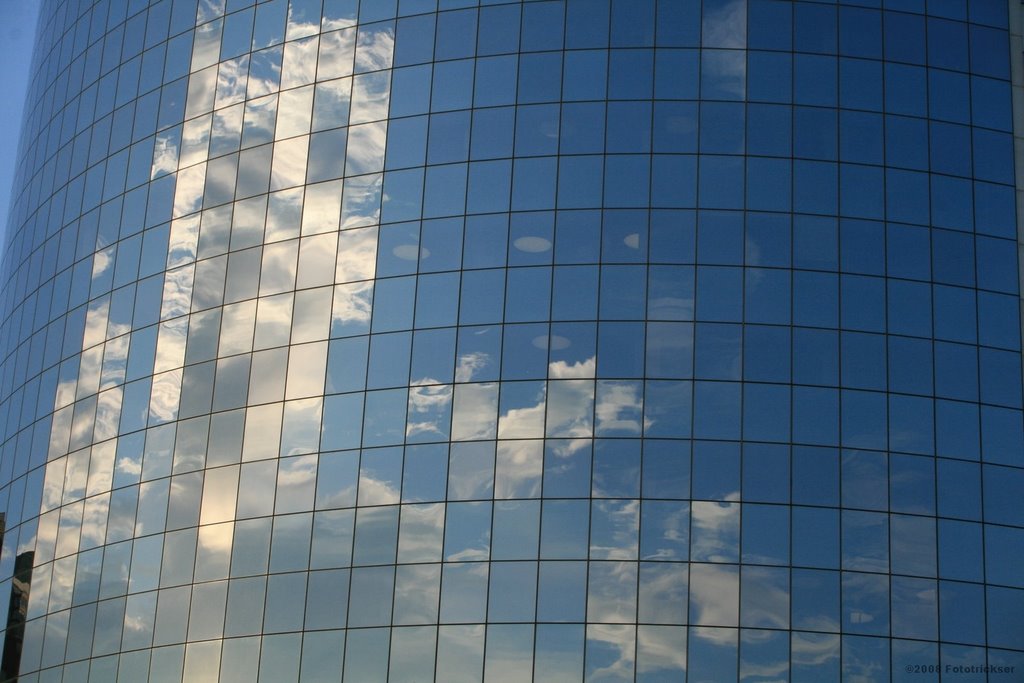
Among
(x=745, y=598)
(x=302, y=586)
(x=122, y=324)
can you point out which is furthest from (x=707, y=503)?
(x=122, y=324)

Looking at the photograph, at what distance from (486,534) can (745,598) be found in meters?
8.93

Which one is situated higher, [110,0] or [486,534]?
[110,0]

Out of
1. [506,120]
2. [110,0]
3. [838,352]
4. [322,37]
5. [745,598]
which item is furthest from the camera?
[110,0]

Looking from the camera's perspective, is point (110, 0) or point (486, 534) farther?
point (110, 0)

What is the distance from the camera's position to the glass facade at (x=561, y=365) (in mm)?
44625

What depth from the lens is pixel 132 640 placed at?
164 feet

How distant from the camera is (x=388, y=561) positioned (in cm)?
4622

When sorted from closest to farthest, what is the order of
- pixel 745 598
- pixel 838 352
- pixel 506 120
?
pixel 745 598
pixel 838 352
pixel 506 120

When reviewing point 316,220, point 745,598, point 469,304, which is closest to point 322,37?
point 316,220

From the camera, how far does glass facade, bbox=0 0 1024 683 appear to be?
44.6 m

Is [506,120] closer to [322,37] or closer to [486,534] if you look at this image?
[322,37]

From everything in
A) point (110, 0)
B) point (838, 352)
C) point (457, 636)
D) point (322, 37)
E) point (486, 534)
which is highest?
point (110, 0)

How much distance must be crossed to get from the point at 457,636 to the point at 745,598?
9678mm

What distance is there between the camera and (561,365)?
4684 cm
